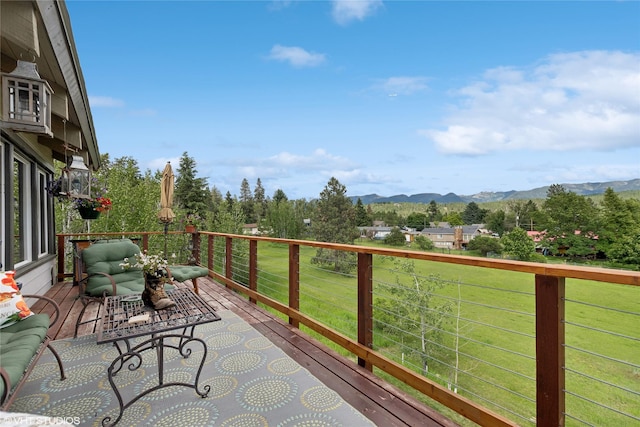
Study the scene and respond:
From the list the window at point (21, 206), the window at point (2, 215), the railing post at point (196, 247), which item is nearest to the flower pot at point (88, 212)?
the window at point (21, 206)

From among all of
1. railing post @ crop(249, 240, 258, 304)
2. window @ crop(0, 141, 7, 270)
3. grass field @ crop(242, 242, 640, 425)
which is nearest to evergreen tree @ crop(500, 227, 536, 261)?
grass field @ crop(242, 242, 640, 425)

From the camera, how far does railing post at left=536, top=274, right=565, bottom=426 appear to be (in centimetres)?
151

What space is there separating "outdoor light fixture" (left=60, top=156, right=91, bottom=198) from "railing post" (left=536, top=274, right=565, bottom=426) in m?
5.29

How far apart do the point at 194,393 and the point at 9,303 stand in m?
1.53

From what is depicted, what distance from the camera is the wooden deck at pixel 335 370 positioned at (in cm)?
197

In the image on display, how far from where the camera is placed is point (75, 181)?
4.46 m

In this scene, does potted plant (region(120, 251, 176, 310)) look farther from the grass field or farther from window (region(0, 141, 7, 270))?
the grass field

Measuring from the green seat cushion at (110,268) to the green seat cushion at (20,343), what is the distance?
1.16m

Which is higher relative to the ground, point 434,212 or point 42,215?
point 42,215

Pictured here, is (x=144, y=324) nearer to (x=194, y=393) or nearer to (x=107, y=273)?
(x=194, y=393)

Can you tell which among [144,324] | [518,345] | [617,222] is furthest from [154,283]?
[617,222]

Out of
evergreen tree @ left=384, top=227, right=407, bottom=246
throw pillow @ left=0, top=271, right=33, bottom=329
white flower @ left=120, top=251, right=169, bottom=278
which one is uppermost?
white flower @ left=120, top=251, right=169, bottom=278

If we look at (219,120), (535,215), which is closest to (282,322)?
(219,120)

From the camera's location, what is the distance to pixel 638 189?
30.8 meters
